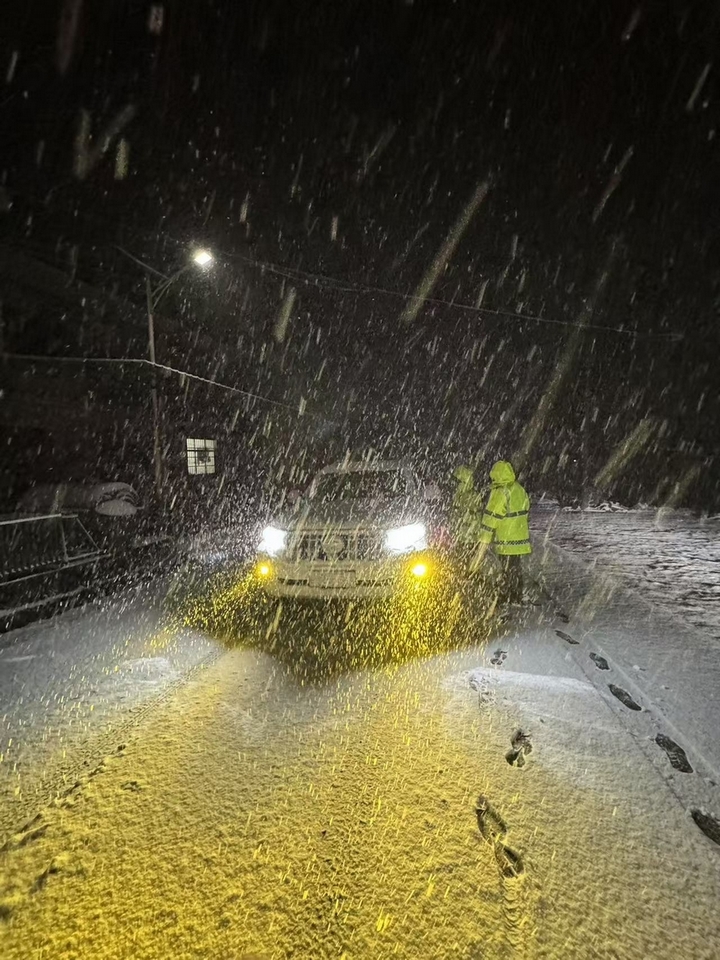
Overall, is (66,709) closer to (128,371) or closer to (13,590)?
(13,590)

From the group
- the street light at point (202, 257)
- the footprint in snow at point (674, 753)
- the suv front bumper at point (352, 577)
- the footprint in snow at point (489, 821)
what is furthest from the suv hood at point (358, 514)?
the street light at point (202, 257)

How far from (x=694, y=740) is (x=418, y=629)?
259 cm

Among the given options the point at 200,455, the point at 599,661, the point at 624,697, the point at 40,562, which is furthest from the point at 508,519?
the point at 200,455

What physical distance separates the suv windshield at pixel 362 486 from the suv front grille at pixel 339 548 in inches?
43.0

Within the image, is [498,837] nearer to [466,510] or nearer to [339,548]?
[339,548]

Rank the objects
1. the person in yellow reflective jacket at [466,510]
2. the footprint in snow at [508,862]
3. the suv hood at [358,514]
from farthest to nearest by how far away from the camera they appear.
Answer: the person in yellow reflective jacket at [466,510]
the suv hood at [358,514]
the footprint in snow at [508,862]

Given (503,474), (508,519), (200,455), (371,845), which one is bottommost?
(200,455)

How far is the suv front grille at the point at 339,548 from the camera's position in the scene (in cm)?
523

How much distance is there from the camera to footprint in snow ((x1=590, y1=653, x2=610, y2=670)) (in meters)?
4.33

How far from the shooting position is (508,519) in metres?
6.23

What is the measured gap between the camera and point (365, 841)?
237 cm

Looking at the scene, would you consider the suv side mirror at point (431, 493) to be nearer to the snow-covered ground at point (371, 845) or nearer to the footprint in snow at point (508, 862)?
the snow-covered ground at point (371, 845)

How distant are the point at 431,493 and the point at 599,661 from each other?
2.87 m

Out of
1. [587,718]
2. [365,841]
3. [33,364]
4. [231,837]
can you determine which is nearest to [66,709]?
[231,837]
